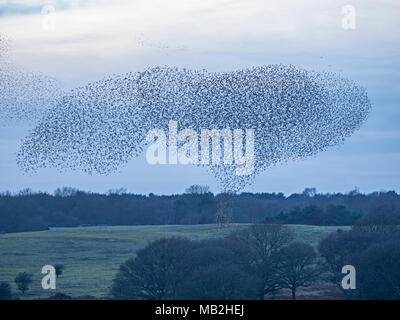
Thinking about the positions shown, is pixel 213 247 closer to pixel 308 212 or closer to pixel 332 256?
pixel 332 256

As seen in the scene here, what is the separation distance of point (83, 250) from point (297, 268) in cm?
2612

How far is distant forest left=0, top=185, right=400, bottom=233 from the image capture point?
9775 centimetres

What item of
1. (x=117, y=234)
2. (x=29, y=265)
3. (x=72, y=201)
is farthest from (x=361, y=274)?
(x=72, y=201)

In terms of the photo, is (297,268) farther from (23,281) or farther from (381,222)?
(23,281)

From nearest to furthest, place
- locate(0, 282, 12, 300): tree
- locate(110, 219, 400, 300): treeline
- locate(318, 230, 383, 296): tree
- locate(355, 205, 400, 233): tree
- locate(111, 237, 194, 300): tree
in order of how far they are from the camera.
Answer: locate(110, 219, 400, 300): treeline → locate(111, 237, 194, 300): tree → locate(0, 282, 12, 300): tree → locate(318, 230, 383, 296): tree → locate(355, 205, 400, 233): tree

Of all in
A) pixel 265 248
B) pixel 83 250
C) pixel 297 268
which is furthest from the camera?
pixel 83 250

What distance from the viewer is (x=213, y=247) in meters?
59.2

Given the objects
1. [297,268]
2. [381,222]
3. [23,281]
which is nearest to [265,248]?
[297,268]

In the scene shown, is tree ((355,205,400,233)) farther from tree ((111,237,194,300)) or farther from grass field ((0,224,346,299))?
tree ((111,237,194,300))

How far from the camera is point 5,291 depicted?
54.8 meters

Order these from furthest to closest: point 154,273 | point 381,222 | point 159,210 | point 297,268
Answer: point 159,210 < point 381,222 < point 297,268 < point 154,273

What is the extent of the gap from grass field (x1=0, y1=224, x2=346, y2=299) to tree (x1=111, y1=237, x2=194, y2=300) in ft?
5.81

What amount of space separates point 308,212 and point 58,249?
32.9m

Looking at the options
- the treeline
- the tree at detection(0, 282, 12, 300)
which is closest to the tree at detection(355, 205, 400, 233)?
the treeline
